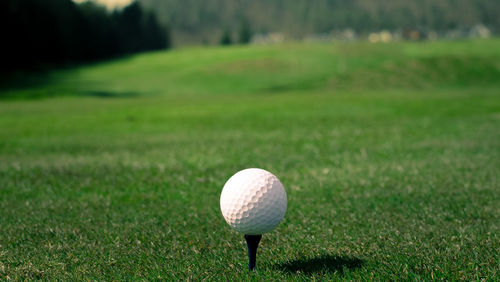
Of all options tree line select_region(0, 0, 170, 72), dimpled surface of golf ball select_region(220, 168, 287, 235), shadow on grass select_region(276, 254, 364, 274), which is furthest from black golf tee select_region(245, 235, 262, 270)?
tree line select_region(0, 0, 170, 72)

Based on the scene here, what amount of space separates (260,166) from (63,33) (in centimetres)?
7175

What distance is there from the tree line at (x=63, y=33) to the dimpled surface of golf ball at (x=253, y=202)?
142 feet

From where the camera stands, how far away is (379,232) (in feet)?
13.9

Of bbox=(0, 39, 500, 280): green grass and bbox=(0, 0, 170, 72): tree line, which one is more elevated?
bbox=(0, 0, 170, 72): tree line

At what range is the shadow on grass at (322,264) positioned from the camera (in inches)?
133

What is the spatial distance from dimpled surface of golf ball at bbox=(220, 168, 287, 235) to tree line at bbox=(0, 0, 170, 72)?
142 ft

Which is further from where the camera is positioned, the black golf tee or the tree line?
the tree line

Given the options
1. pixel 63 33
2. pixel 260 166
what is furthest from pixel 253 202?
pixel 63 33

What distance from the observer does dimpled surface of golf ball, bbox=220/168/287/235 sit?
3.40 m

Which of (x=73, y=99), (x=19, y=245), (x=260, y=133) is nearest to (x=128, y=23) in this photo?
(x=73, y=99)

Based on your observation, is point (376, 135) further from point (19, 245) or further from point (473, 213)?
point (19, 245)

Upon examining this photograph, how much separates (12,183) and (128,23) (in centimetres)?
10340

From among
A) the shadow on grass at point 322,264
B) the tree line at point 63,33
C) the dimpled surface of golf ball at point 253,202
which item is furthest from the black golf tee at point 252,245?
the tree line at point 63,33

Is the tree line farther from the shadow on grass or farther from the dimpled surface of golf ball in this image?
the shadow on grass
